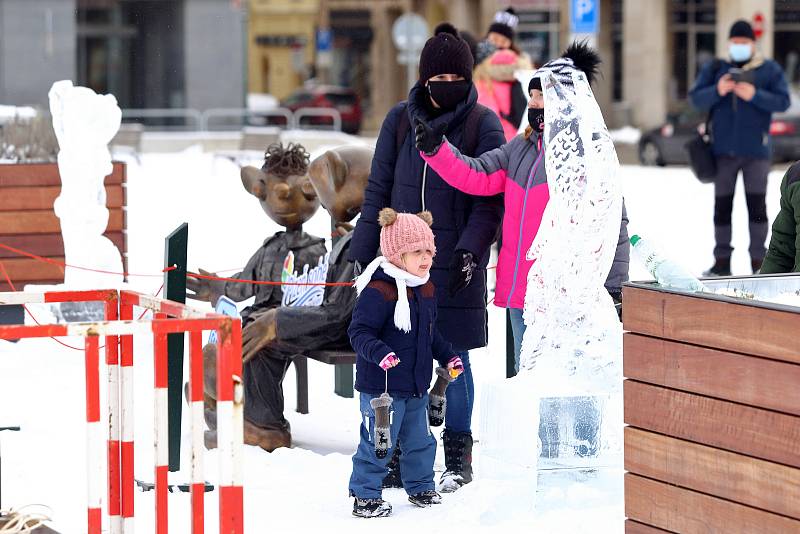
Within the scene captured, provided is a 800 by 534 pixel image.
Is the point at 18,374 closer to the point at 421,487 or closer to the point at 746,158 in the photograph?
the point at 421,487

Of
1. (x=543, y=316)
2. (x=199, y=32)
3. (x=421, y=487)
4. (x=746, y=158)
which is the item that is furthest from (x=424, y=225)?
(x=199, y=32)

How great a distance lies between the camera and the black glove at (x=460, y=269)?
638 centimetres

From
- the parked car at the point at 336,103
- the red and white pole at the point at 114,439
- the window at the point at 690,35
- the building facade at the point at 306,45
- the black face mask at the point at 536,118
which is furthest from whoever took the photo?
the parked car at the point at 336,103

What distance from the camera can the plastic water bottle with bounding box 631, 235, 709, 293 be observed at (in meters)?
5.01

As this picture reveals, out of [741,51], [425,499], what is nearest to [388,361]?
[425,499]

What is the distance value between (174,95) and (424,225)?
29.7m

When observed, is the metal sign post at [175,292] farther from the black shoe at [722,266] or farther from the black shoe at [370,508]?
the black shoe at [722,266]

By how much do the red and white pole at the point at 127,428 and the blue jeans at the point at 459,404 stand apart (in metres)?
1.93

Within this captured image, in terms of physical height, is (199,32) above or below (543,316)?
above

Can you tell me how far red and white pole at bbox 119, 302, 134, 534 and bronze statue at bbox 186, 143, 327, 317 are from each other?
103 inches

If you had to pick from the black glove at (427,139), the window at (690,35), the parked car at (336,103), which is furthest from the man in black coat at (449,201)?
the window at (690,35)

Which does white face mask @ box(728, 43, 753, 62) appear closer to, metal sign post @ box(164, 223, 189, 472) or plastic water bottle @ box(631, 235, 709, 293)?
metal sign post @ box(164, 223, 189, 472)

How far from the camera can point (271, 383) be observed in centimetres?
743

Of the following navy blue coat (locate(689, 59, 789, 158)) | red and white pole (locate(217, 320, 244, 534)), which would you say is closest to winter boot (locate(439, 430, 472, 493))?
red and white pole (locate(217, 320, 244, 534))
